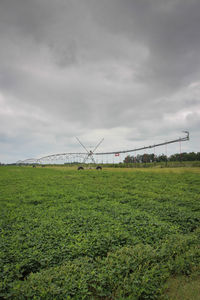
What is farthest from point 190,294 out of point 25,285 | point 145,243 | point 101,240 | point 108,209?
point 108,209

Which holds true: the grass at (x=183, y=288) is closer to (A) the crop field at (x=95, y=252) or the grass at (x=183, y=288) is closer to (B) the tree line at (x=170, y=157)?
(A) the crop field at (x=95, y=252)

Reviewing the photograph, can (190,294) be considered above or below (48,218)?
below

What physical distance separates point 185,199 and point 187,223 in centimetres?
401

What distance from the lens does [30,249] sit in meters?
5.52

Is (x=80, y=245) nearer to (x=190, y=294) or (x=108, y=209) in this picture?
(x=190, y=294)

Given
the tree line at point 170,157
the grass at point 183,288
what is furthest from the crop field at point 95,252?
the tree line at point 170,157

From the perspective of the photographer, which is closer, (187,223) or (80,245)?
(80,245)

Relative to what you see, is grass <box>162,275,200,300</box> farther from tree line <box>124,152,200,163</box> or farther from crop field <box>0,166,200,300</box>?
tree line <box>124,152,200,163</box>

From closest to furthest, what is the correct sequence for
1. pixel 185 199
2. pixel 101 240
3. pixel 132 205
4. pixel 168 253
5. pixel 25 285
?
1. pixel 25 285
2. pixel 168 253
3. pixel 101 240
4. pixel 132 205
5. pixel 185 199

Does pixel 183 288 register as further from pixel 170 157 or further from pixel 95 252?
pixel 170 157

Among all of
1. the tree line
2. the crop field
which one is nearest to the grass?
the crop field

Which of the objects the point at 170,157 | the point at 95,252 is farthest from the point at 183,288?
the point at 170,157

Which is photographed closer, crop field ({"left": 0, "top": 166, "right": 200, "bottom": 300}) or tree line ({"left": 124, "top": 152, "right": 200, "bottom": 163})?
crop field ({"left": 0, "top": 166, "right": 200, "bottom": 300})

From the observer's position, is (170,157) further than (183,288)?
Yes
